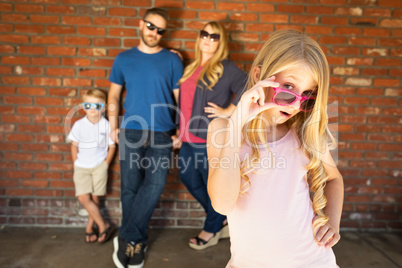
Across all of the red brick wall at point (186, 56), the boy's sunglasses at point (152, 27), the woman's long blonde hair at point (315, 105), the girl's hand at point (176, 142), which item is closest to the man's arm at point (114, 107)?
the red brick wall at point (186, 56)

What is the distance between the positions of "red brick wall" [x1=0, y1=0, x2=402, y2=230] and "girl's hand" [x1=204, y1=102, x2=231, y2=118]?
678 mm

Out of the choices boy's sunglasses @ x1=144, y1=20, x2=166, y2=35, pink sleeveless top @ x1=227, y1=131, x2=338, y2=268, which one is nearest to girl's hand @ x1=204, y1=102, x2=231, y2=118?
boy's sunglasses @ x1=144, y1=20, x2=166, y2=35

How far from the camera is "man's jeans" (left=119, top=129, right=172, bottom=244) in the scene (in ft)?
10.7

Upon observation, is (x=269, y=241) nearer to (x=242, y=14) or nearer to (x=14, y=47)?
(x=242, y=14)

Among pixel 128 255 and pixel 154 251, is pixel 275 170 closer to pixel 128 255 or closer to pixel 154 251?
pixel 128 255

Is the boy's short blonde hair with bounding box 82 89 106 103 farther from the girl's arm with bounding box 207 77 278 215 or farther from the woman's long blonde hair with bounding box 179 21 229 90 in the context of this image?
the girl's arm with bounding box 207 77 278 215

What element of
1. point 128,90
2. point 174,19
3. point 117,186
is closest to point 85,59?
point 128,90

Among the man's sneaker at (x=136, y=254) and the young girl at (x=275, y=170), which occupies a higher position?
the young girl at (x=275, y=170)

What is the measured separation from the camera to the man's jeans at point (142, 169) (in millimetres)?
3264

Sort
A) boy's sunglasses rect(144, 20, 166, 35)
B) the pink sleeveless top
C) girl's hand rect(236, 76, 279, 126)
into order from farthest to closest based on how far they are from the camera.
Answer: boy's sunglasses rect(144, 20, 166, 35) → the pink sleeveless top → girl's hand rect(236, 76, 279, 126)

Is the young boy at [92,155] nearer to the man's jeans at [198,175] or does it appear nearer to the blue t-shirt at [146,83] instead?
the blue t-shirt at [146,83]

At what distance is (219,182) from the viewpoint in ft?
4.02

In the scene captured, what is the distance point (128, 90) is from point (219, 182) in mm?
2393

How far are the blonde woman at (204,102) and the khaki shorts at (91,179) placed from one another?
32.7 inches
